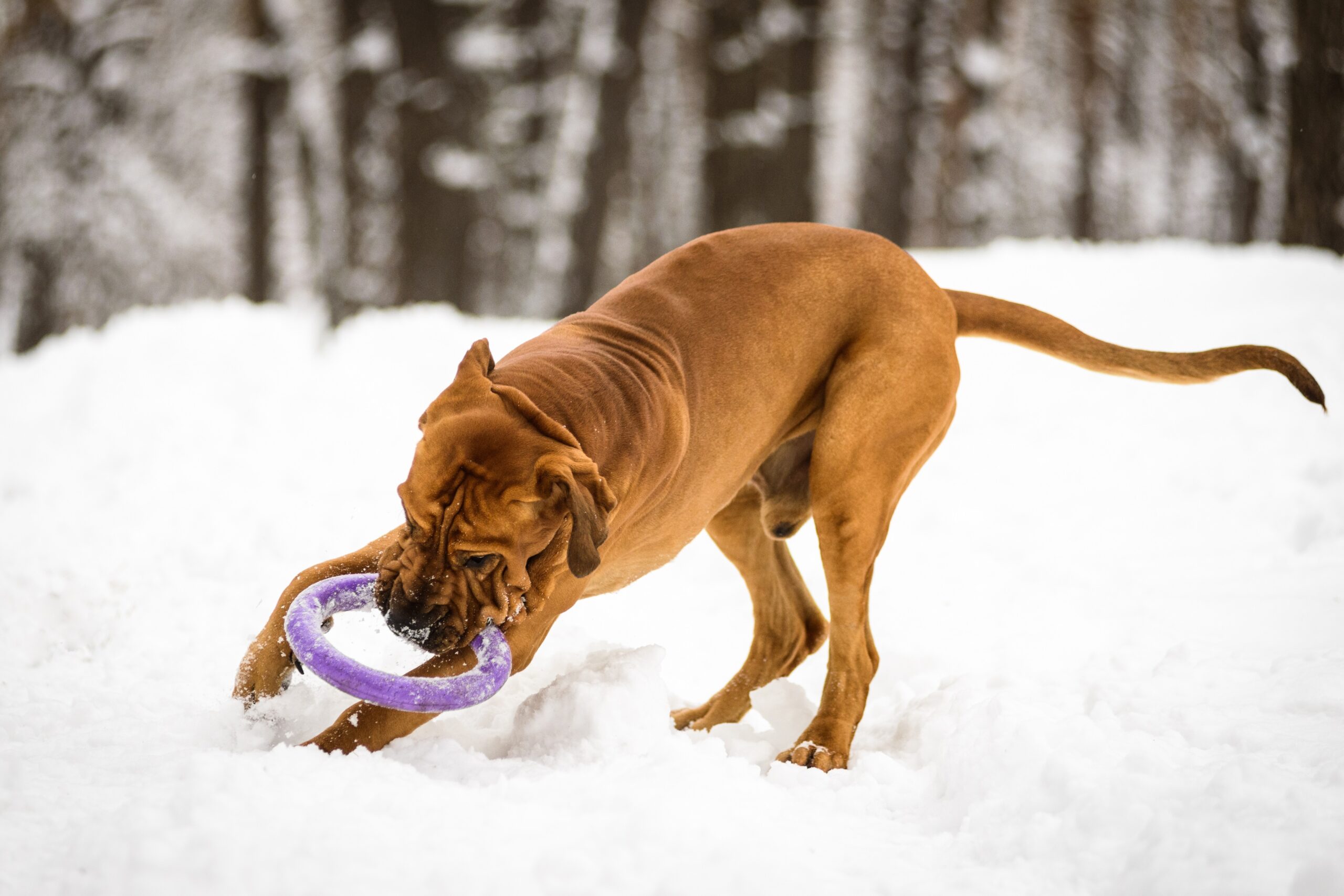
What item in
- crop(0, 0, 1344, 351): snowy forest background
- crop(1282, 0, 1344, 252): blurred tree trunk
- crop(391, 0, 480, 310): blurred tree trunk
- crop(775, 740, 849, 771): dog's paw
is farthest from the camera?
crop(391, 0, 480, 310): blurred tree trunk

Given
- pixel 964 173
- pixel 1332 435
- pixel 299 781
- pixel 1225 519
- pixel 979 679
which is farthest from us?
pixel 964 173

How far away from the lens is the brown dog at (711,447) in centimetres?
279

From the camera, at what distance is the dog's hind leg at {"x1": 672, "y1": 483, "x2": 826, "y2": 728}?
14.2 feet

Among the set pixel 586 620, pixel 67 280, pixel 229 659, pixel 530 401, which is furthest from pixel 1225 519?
pixel 67 280

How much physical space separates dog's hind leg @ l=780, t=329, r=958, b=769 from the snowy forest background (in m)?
7.92

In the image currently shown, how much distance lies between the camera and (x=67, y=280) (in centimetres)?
1341

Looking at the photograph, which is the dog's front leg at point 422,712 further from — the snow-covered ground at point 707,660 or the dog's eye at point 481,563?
the dog's eye at point 481,563

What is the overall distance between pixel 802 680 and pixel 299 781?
9.34 ft

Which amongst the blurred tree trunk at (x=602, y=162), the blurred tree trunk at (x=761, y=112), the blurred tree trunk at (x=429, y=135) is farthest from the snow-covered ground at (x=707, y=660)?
the blurred tree trunk at (x=761, y=112)

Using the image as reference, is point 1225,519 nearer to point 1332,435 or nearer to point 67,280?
point 1332,435

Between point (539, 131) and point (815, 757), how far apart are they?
32.6 feet

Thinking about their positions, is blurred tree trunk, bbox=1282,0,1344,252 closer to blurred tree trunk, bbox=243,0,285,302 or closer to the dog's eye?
the dog's eye

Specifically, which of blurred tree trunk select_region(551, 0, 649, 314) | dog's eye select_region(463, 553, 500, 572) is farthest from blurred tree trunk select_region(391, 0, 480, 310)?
dog's eye select_region(463, 553, 500, 572)

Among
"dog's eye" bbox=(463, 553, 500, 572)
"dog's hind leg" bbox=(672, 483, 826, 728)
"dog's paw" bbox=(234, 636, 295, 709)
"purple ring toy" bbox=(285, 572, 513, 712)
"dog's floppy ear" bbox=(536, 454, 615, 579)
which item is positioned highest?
"dog's floppy ear" bbox=(536, 454, 615, 579)
